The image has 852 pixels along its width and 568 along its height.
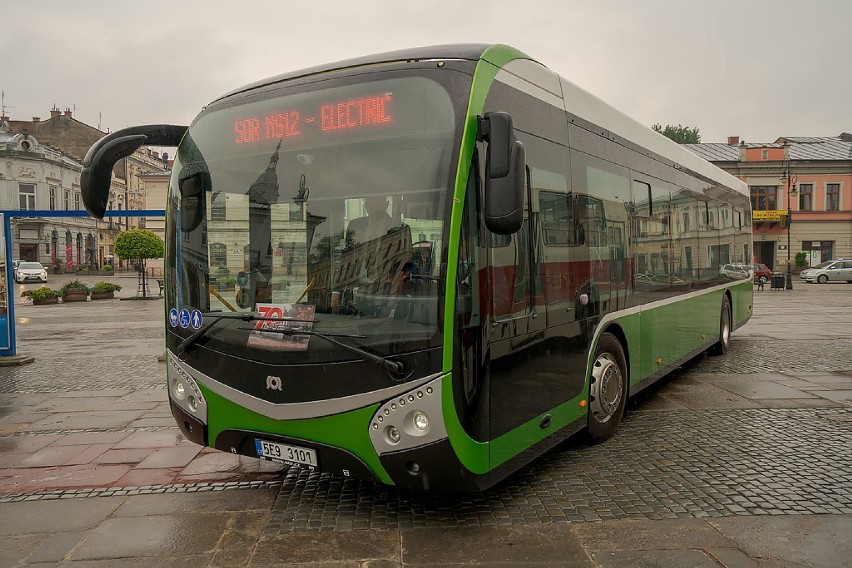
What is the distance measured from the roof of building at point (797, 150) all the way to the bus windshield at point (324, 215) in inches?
2200

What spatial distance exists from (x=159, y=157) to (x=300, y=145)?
10246 cm

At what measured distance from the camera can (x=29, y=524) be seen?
4449mm

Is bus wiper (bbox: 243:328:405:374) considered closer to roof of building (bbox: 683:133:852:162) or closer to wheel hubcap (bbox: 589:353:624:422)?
wheel hubcap (bbox: 589:353:624:422)

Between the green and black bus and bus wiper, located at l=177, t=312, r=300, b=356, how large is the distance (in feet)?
0.05

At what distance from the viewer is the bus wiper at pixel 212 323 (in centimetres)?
432

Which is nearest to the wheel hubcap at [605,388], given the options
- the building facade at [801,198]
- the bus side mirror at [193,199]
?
the bus side mirror at [193,199]

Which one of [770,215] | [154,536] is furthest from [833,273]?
[154,536]

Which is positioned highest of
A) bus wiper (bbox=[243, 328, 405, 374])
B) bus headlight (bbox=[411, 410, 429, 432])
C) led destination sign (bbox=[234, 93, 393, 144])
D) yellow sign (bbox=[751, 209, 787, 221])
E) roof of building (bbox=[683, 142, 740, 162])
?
roof of building (bbox=[683, 142, 740, 162])

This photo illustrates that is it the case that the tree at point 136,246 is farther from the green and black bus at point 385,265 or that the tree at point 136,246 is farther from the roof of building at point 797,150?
the roof of building at point 797,150

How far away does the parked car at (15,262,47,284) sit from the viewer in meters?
45.0

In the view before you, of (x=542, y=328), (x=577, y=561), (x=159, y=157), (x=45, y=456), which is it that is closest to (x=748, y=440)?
(x=542, y=328)

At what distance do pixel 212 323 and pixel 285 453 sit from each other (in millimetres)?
976

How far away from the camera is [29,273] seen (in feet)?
150

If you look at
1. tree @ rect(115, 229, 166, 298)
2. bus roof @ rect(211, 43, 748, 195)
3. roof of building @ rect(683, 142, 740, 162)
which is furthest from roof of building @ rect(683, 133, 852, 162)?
bus roof @ rect(211, 43, 748, 195)
